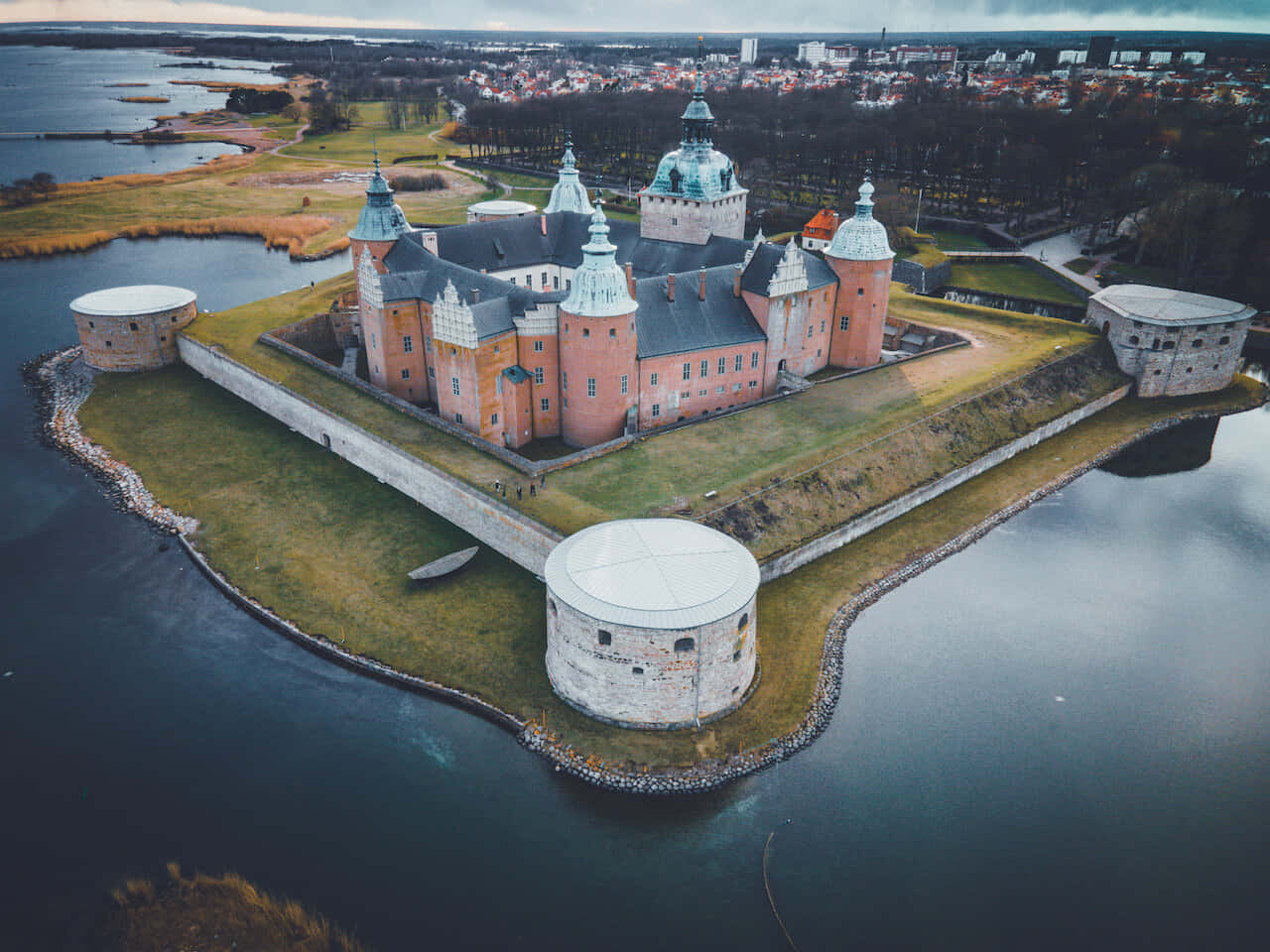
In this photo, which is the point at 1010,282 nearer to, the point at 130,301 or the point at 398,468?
the point at 398,468

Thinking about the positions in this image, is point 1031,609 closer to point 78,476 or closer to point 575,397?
point 575,397

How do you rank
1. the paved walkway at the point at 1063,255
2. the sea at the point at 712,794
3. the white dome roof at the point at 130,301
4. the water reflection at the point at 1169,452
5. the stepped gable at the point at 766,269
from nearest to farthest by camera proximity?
the sea at the point at 712,794, the stepped gable at the point at 766,269, the water reflection at the point at 1169,452, the white dome roof at the point at 130,301, the paved walkway at the point at 1063,255

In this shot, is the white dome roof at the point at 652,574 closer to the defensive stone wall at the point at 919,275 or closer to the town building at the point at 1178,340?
the town building at the point at 1178,340

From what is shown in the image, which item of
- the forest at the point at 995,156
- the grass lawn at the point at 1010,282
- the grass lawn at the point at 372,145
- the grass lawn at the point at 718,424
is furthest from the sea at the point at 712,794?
the grass lawn at the point at 372,145

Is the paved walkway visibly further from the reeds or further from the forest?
the reeds

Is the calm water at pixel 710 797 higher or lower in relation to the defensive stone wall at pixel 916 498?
lower

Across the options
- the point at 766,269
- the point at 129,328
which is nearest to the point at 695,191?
the point at 766,269

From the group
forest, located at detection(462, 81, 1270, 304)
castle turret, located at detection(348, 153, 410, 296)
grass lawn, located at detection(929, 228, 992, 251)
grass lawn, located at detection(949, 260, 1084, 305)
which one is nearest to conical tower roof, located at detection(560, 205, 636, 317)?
castle turret, located at detection(348, 153, 410, 296)
